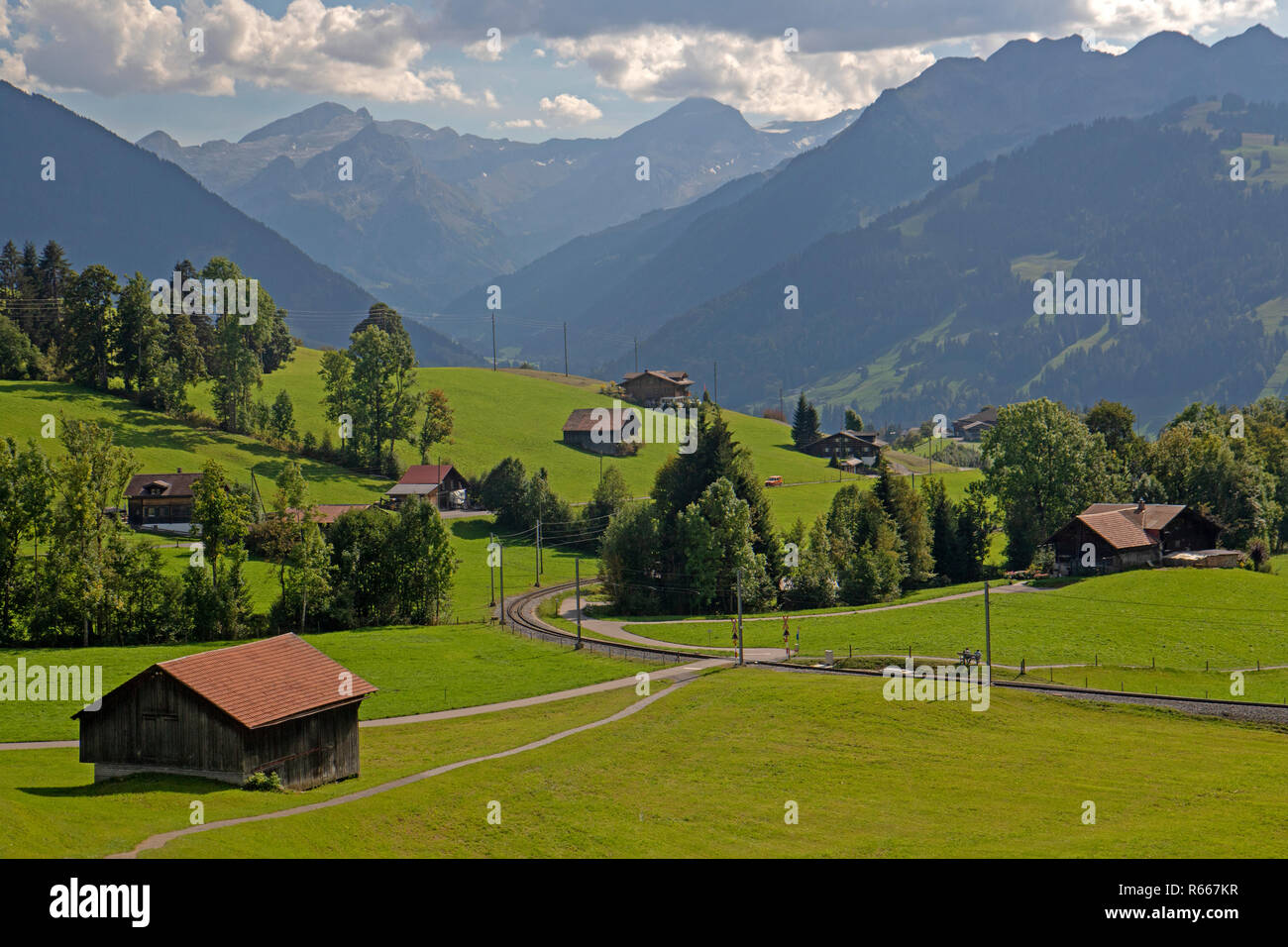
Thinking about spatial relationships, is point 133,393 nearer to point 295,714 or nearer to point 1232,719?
point 295,714

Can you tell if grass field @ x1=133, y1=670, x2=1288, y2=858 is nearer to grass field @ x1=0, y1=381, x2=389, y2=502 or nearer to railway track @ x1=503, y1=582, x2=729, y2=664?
railway track @ x1=503, y1=582, x2=729, y2=664

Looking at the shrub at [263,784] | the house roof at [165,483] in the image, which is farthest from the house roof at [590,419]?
the shrub at [263,784]

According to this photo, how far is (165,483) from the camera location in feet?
372

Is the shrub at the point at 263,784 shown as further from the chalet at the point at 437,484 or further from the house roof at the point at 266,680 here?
the chalet at the point at 437,484

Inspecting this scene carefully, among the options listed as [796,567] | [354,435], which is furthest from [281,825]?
[354,435]

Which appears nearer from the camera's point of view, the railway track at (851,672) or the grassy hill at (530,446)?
the railway track at (851,672)

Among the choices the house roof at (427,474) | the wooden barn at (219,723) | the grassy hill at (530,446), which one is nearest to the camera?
the wooden barn at (219,723)

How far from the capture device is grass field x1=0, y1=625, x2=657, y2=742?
62.4m

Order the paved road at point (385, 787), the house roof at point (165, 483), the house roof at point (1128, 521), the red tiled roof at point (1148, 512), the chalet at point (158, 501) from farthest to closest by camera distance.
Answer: the house roof at point (165, 483), the chalet at point (158, 501), the red tiled roof at point (1148, 512), the house roof at point (1128, 521), the paved road at point (385, 787)

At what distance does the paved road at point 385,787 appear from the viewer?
31781mm

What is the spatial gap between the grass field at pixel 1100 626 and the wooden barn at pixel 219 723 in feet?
127

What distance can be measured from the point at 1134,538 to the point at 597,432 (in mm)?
88385

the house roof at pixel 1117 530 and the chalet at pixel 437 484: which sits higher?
the chalet at pixel 437 484

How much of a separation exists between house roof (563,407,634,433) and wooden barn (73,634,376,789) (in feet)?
415
